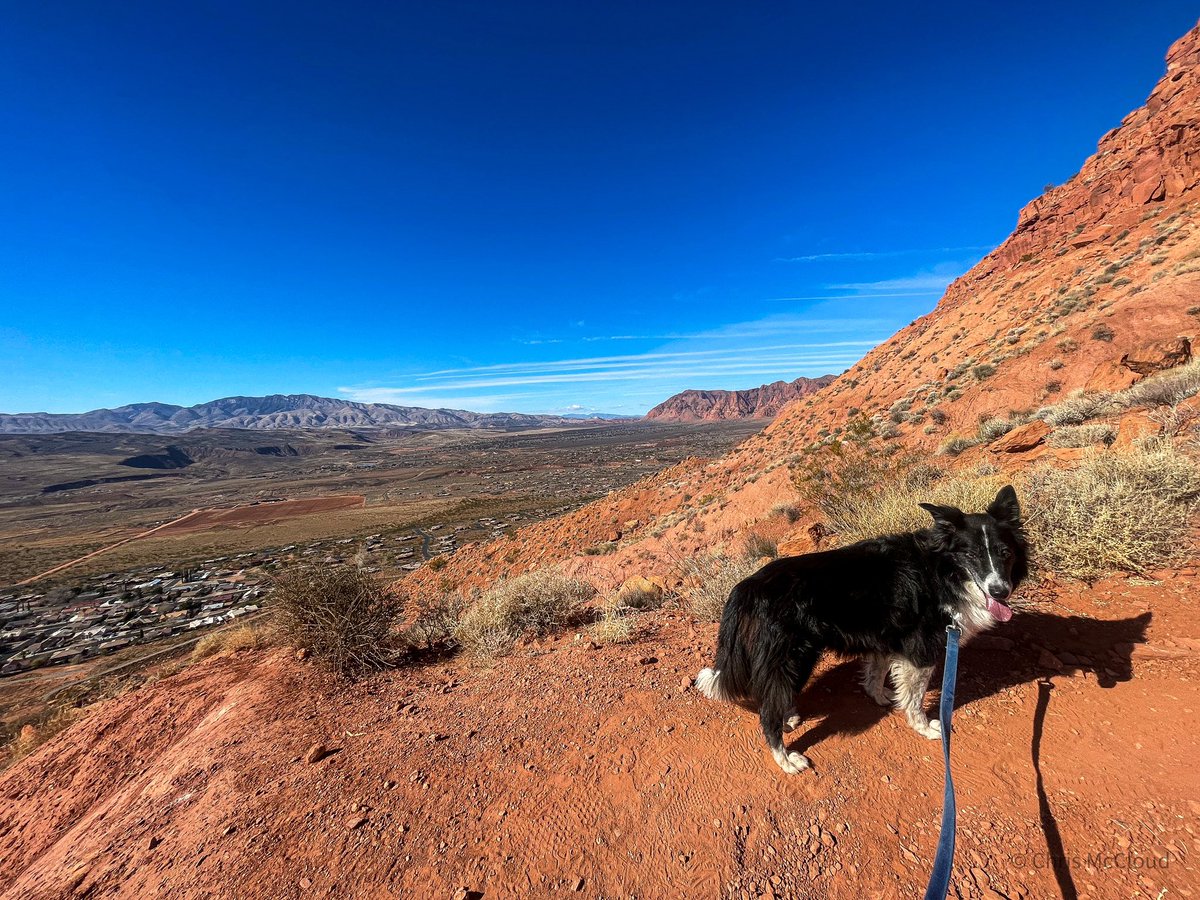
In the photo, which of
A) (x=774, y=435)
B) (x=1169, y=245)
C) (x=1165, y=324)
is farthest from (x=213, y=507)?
(x=1169, y=245)

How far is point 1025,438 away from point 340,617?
10410 mm

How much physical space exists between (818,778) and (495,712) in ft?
8.15

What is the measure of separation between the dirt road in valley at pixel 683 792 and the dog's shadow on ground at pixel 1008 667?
2 cm

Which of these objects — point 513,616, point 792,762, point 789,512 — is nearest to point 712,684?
point 792,762

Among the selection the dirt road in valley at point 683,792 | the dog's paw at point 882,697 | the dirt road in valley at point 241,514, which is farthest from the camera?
the dirt road in valley at point 241,514

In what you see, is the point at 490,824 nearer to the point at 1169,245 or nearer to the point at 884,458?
the point at 884,458

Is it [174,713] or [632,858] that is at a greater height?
[632,858]

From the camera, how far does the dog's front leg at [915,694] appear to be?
2805mm

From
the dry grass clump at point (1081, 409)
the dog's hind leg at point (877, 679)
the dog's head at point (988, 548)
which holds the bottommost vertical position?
the dog's hind leg at point (877, 679)

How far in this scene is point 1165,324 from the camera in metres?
10.6

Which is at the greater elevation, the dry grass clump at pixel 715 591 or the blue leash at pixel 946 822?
the blue leash at pixel 946 822

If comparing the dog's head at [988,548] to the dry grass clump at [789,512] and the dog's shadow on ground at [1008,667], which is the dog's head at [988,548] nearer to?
the dog's shadow on ground at [1008,667]

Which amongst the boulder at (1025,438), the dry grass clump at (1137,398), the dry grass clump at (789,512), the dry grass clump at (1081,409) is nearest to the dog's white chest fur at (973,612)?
the boulder at (1025,438)

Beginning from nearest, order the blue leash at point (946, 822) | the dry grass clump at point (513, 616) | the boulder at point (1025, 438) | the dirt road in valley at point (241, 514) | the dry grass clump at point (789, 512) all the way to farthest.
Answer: the blue leash at point (946, 822) → the dry grass clump at point (513, 616) → the boulder at point (1025, 438) → the dry grass clump at point (789, 512) → the dirt road in valley at point (241, 514)
